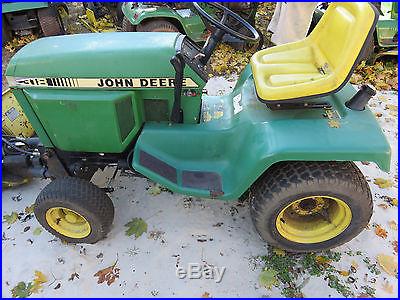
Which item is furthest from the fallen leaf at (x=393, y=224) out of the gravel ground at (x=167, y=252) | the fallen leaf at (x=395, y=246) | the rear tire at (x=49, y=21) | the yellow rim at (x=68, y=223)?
the rear tire at (x=49, y=21)

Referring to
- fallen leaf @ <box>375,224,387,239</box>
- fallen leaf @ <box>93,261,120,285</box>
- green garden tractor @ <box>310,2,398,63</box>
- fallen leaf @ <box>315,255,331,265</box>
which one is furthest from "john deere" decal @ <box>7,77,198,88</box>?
green garden tractor @ <box>310,2,398,63</box>

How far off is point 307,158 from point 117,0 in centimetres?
420

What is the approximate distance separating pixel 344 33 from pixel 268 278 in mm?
1422

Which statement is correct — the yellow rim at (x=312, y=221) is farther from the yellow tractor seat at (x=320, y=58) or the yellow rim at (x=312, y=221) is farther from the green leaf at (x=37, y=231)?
the green leaf at (x=37, y=231)

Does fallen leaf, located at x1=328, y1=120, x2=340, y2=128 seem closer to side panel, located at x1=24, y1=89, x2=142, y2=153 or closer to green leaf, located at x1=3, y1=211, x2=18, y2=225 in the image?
side panel, located at x1=24, y1=89, x2=142, y2=153

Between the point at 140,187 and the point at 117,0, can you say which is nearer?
the point at 140,187

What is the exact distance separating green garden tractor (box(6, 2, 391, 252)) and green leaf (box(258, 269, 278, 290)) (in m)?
0.17

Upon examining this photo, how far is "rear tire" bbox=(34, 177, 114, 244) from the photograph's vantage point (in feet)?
6.53

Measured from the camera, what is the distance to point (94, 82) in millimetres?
1901

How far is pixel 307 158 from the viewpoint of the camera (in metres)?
1.72

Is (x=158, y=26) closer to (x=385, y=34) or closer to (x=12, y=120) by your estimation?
(x=12, y=120)

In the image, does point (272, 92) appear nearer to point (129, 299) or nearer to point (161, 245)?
point (161, 245)

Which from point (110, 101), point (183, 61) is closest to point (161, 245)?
point (110, 101)

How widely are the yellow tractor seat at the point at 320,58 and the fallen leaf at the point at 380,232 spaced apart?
1.07 metres
